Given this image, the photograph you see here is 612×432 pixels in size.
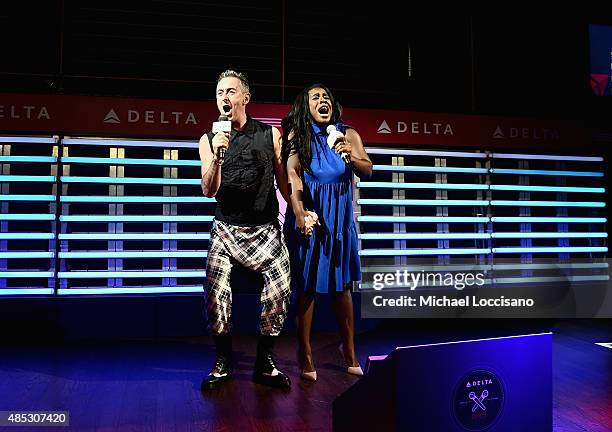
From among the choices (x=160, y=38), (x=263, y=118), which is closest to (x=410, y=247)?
(x=263, y=118)

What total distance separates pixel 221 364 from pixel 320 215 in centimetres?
91

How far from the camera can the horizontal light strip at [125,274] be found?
3.64 meters

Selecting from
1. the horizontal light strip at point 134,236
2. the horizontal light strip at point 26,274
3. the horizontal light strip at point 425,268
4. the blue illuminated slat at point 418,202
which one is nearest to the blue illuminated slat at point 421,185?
the blue illuminated slat at point 418,202

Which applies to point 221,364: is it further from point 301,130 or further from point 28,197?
point 28,197

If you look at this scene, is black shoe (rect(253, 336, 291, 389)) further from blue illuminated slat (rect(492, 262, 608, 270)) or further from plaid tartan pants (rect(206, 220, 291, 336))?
blue illuminated slat (rect(492, 262, 608, 270))


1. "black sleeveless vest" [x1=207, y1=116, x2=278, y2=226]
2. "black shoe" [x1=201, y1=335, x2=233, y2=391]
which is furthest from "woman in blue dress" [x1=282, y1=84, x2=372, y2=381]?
"black shoe" [x1=201, y1=335, x2=233, y2=391]

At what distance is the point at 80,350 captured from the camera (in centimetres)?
329

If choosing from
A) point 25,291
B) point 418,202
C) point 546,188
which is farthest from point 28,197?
point 546,188

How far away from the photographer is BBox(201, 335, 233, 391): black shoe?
2454mm

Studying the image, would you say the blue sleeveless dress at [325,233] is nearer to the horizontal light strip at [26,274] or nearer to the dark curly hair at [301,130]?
the dark curly hair at [301,130]

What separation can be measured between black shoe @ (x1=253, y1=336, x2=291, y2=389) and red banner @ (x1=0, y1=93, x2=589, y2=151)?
1.83 meters

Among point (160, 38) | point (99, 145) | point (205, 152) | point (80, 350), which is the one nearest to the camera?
point (205, 152)

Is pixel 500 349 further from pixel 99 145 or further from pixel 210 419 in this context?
pixel 99 145

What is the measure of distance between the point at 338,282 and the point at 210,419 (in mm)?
959
